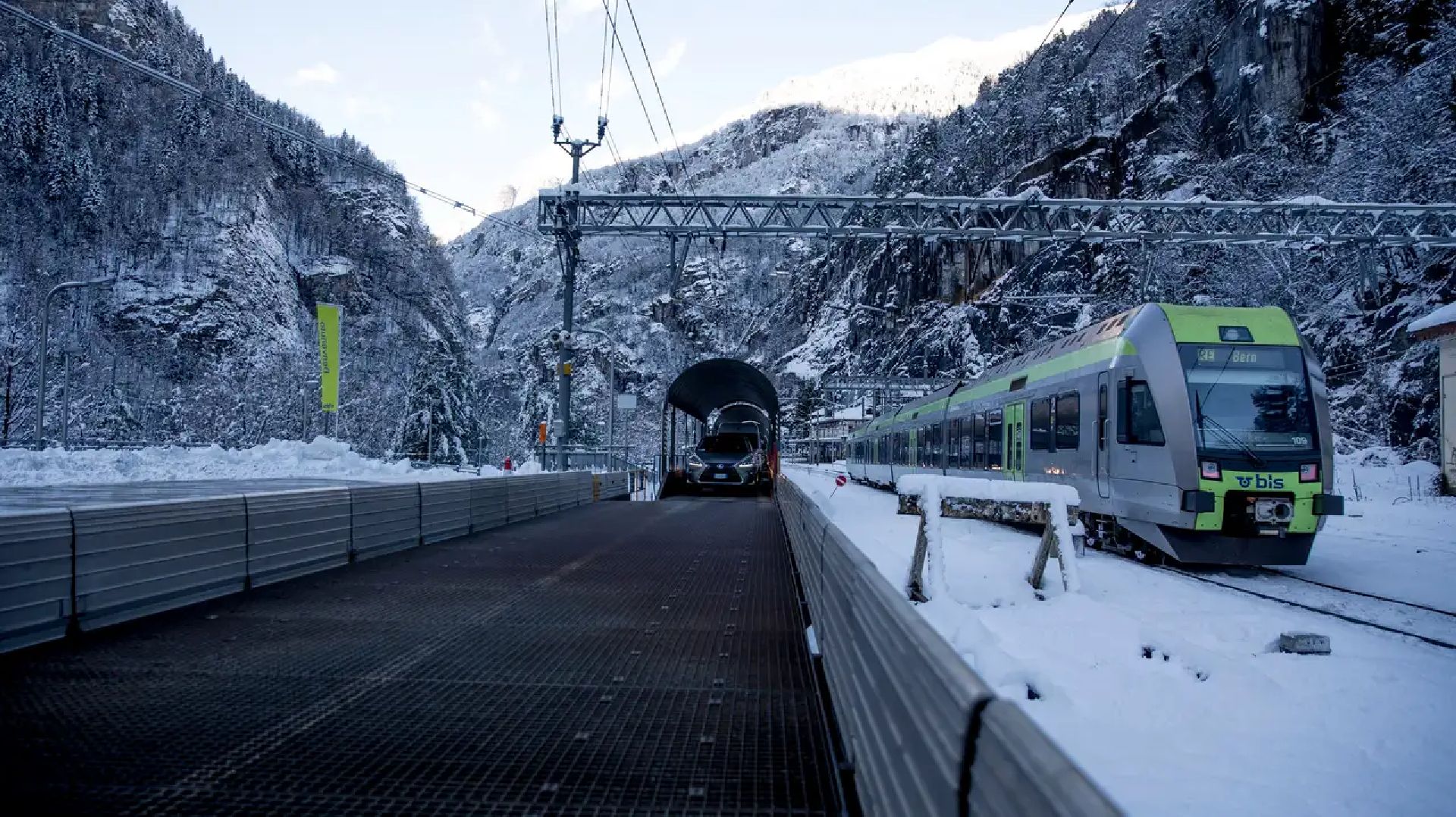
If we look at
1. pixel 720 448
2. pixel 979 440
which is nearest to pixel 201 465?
pixel 720 448

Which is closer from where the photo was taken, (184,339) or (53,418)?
(53,418)

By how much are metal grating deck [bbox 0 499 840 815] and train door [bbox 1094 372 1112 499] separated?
24.0 ft

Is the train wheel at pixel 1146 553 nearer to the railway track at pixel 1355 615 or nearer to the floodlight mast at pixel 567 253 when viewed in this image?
the railway track at pixel 1355 615

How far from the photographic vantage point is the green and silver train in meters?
11.5

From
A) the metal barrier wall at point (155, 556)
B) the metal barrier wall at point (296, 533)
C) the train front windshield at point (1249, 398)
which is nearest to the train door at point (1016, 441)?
the train front windshield at point (1249, 398)

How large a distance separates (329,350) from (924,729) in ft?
116

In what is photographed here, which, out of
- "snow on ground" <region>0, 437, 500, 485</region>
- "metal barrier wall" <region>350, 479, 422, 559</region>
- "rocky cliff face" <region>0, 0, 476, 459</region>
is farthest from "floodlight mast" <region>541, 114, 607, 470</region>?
"rocky cliff face" <region>0, 0, 476, 459</region>

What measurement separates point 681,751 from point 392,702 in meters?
1.69

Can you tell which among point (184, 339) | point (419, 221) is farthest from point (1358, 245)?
point (419, 221)

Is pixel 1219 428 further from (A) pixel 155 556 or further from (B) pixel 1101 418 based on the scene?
(A) pixel 155 556

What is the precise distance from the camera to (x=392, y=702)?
190 inches

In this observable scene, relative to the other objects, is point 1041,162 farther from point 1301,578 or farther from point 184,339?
point 184,339

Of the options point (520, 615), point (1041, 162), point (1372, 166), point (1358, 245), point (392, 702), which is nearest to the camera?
point (392, 702)

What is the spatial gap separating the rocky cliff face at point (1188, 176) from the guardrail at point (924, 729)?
20637 mm
